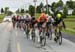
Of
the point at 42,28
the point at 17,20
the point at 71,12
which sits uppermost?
the point at 42,28

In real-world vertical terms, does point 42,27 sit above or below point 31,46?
above

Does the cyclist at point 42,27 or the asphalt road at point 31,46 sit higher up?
the cyclist at point 42,27

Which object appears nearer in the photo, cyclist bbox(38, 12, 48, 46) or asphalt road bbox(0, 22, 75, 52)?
asphalt road bbox(0, 22, 75, 52)

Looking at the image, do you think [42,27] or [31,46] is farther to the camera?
[42,27]

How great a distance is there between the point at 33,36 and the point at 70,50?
7167 millimetres

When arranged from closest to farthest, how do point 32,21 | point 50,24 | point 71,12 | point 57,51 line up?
point 57,51 → point 32,21 → point 50,24 → point 71,12

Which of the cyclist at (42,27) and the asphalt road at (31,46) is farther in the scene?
the cyclist at (42,27)

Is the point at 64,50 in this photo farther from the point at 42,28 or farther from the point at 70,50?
the point at 42,28

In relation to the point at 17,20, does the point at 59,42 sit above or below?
above

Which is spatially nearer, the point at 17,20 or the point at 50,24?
the point at 50,24

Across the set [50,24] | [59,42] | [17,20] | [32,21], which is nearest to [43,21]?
[59,42]

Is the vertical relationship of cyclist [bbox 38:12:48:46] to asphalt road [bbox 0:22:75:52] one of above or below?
above

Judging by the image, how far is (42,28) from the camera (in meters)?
20.3

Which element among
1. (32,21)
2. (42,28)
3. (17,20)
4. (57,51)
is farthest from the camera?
(17,20)
